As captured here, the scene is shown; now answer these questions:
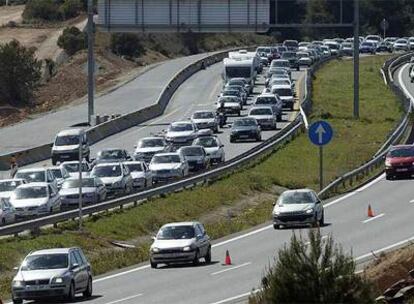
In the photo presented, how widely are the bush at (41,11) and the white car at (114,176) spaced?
3677 inches

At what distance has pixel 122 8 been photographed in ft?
293

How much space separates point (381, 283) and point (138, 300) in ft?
19.7

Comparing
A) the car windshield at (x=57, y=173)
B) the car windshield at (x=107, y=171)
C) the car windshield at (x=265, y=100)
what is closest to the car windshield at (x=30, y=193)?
the car windshield at (x=107, y=171)

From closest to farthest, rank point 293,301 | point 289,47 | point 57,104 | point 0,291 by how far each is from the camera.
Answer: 1. point 293,301
2. point 0,291
3. point 57,104
4. point 289,47

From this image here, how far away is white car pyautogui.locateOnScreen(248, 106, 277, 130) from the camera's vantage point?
250 feet

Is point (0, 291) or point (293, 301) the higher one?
point (293, 301)

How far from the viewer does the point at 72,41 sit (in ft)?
396

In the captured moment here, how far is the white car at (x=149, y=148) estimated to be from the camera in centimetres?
6291

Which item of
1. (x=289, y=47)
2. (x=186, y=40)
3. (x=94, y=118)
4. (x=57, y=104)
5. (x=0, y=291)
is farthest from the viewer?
(x=186, y=40)

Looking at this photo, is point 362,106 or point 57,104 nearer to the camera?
point 362,106

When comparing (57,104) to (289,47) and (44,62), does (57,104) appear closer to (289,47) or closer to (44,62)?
(44,62)

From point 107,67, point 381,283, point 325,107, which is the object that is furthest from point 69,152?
point 107,67

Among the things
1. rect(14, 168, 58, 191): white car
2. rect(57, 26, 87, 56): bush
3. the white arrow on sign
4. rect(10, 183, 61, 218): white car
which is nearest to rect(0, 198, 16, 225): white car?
rect(10, 183, 61, 218): white car

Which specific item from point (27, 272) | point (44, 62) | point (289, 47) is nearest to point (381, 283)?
point (27, 272)
